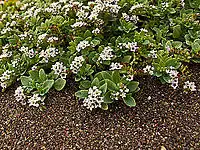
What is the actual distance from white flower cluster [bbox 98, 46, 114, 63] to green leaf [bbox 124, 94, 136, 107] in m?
0.34

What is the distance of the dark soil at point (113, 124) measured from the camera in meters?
2.20

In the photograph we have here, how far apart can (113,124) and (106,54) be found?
520 millimetres

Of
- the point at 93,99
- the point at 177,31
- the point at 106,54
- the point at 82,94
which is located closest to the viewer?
the point at 93,99

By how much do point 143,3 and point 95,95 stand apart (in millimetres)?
1073

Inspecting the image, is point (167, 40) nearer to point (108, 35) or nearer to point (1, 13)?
point (108, 35)

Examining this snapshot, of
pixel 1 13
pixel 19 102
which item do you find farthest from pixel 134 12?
pixel 1 13

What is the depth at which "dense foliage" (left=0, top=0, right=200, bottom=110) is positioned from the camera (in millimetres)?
2400

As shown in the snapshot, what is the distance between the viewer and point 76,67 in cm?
245

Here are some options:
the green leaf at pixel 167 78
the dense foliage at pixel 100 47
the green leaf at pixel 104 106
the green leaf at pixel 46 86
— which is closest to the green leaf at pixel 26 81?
the dense foliage at pixel 100 47

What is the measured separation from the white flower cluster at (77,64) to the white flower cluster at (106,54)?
0.45 ft

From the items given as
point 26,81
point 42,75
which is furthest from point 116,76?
point 26,81

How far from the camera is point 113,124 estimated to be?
2281 mm

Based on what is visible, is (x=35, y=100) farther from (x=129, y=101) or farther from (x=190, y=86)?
(x=190, y=86)

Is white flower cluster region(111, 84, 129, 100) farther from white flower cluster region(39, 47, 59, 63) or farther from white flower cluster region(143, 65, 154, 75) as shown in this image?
white flower cluster region(39, 47, 59, 63)
